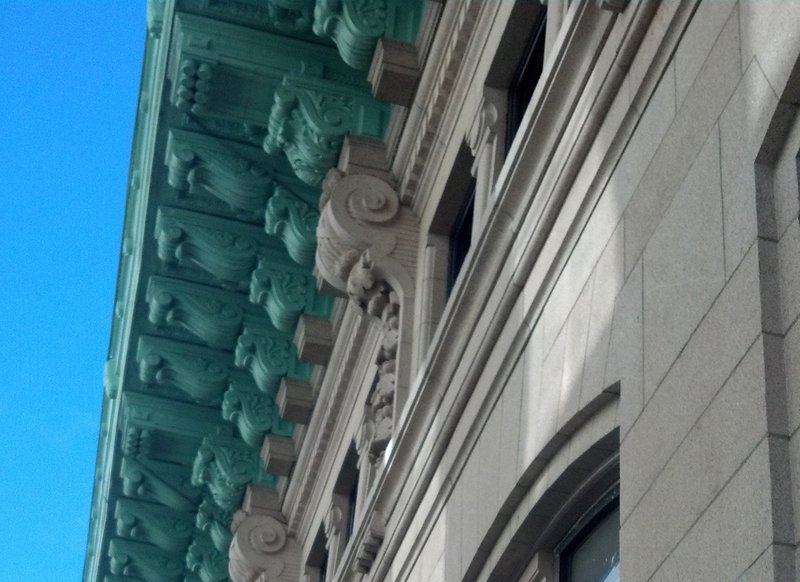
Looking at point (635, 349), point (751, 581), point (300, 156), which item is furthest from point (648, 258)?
point (300, 156)

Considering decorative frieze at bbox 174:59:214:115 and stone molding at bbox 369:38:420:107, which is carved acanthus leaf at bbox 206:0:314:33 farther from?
stone molding at bbox 369:38:420:107

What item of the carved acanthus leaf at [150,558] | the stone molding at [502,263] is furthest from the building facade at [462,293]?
the carved acanthus leaf at [150,558]

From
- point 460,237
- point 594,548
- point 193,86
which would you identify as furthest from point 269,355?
point 594,548

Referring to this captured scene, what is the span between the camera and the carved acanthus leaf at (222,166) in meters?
15.7

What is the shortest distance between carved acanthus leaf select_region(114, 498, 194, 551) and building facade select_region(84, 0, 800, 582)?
0.04 m

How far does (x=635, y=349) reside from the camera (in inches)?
256

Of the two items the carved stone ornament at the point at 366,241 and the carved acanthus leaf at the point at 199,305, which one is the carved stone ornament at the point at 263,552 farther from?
the carved stone ornament at the point at 366,241

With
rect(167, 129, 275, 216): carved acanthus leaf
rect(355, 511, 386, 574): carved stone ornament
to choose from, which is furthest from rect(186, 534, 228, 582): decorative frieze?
rect(355, 511, 386, 574): carved stone ornament

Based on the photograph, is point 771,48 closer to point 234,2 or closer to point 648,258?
point 648,258

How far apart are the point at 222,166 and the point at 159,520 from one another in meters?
8.60

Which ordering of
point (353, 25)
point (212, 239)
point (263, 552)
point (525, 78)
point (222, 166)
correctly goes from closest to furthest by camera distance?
point (525, 78)
point (353, 25)
point (222, 166)
point (212, 239)
point (263, 552)

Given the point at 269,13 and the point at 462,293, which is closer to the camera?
the point at 462,293

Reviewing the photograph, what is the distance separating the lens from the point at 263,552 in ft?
62.3

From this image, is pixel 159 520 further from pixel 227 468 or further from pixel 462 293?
pixel 462 293
